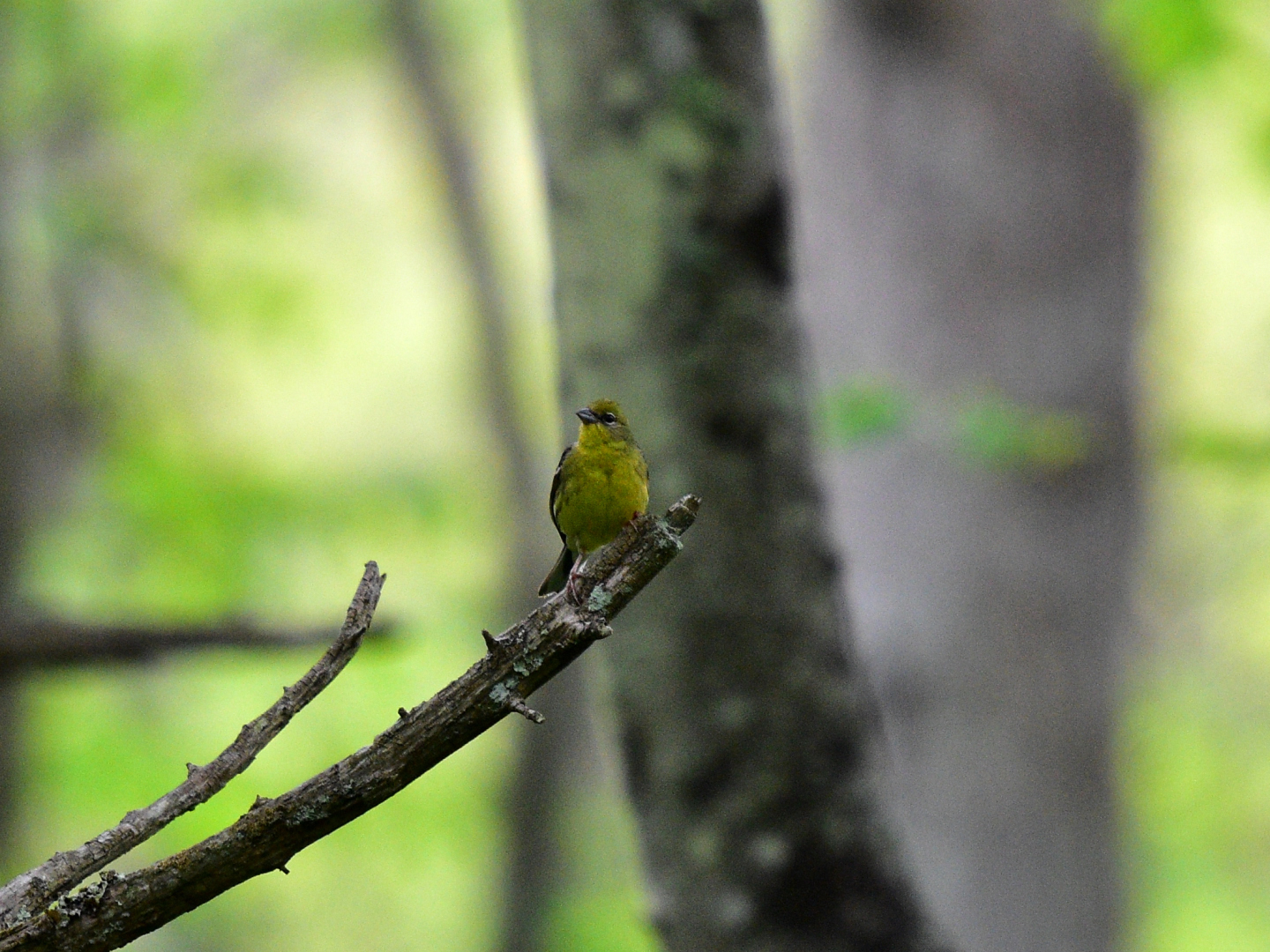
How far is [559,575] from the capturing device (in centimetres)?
231

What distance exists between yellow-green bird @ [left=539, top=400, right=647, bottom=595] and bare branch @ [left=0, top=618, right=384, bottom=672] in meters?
1.30

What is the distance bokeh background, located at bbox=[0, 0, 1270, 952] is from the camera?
24.8 ft

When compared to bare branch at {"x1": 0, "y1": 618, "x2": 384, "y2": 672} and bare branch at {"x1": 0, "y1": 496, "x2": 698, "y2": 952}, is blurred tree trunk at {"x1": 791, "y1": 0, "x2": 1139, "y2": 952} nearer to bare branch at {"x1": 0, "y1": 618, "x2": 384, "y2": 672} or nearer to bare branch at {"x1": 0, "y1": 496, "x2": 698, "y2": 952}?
bare branch at {"x1": 0, "y1": 618, "x2": 384, "y2": 672}

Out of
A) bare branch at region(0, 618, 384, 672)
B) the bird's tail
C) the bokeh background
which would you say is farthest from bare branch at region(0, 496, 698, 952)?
the bokeh background

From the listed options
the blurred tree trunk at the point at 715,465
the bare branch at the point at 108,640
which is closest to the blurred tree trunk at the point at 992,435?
the blurred tree trunk at the point at 715,465

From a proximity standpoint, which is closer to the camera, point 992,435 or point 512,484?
point 992,435

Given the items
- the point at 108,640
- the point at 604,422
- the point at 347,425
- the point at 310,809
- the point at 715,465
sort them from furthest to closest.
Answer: the point at 347,425 < the point at 108,640 < the point at 715,465 < the point at 604,422 < the point at 310,809

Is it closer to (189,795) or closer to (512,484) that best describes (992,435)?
(189,795)

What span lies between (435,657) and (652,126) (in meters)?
11.8

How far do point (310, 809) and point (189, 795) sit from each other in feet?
0.52

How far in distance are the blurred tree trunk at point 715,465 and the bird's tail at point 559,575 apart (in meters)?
0.84

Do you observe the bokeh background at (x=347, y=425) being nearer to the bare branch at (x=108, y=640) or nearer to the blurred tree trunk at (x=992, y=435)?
the blurred tree trunk at (x=992, y=435)

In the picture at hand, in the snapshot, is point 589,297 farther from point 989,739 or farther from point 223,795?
point 223,795

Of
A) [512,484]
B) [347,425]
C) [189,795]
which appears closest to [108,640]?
[189,795]
